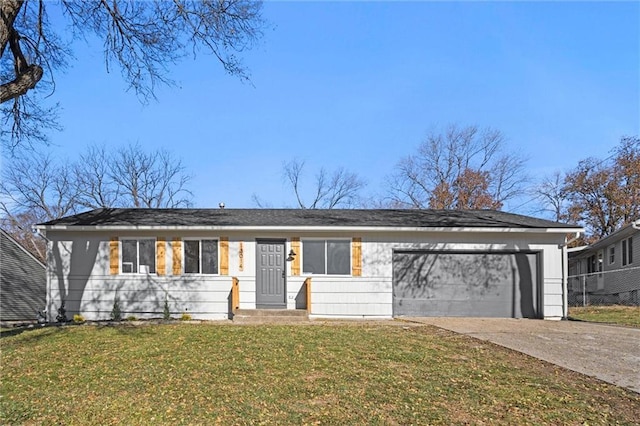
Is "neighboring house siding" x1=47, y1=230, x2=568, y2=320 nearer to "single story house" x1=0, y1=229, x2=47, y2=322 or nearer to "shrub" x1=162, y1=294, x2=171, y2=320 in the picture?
"shrub" x1=162, y1=294, x2=171, y2=320

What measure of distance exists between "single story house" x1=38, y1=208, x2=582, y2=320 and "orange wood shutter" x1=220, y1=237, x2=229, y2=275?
27 millimetres

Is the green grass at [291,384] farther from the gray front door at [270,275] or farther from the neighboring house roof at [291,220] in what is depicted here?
the neighboring house roof at [291,220]

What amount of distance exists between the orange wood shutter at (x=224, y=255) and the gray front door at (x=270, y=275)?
2.63ft

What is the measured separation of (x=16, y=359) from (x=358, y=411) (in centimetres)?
561

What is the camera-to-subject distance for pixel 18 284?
2183 centimetres

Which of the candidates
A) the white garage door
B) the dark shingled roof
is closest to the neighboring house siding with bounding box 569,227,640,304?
the white garage door

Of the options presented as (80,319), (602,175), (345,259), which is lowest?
(80,319)

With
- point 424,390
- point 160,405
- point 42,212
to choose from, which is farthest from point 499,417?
point 42,212

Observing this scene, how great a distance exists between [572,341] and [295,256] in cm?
695

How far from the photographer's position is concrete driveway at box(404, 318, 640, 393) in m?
7.17

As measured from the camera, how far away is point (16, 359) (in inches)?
310

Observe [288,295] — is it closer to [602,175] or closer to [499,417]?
[499,417]

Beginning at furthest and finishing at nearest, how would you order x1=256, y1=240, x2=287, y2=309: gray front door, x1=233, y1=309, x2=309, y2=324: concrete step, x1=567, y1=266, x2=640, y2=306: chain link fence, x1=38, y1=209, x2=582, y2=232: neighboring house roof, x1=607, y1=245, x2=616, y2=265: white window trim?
1. x1=607, y1=245, x2=616, y2=265: white window trim
2. x1=567, y1=266, x2=640, y2=306: chain link fence
3. x1=256, y1=240, x2=287, y2=309: gray front door
4. x1=38, y1=209, x2=582, y2=232: neighboring house roof
5. x1=233, y1=309, x2=309, y2=324: concrete step

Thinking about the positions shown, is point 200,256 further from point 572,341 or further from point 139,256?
point 572,341
